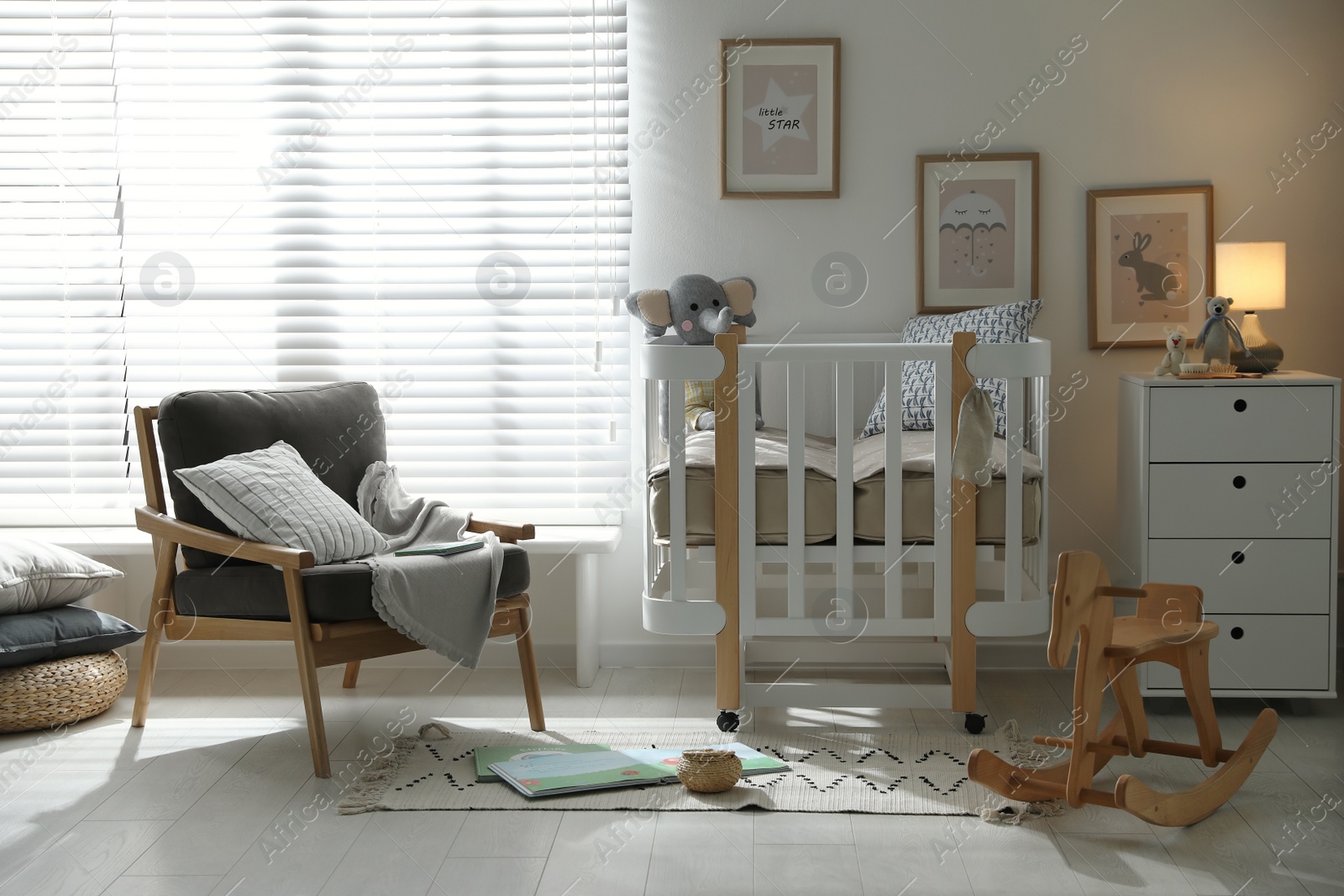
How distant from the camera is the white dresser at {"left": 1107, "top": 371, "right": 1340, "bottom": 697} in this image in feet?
8.17

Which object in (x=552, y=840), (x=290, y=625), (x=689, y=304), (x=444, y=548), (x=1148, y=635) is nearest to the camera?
(x=552, y=840)

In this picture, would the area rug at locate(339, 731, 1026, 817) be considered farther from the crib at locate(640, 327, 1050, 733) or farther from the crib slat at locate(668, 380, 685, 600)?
the crib slat at locate(668, 380, 685, 600)

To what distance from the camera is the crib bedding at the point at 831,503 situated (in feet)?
A: 7.98

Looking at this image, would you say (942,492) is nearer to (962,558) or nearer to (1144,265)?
(962,558)

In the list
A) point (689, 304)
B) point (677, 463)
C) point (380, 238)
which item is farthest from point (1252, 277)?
point (380, 238)

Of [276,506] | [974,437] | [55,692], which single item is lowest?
[55,692]

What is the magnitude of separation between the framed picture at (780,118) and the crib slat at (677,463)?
2.86ft

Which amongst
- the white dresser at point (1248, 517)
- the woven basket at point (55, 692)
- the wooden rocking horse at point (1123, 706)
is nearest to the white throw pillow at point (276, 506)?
the woven basket at point (55, 692)

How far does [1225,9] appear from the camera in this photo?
9.57ft

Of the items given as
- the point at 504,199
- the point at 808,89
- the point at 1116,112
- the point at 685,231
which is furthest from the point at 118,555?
the point at 1116,112

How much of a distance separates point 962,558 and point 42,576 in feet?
6.72

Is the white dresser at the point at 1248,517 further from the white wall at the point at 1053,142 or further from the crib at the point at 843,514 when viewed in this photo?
the white wall at the point at 1053,142

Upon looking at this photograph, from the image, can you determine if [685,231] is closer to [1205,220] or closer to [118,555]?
[1205,220]

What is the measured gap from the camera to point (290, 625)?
7.71 feet
